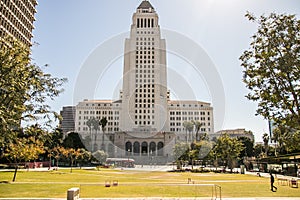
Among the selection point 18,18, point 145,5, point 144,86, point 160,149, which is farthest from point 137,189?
point 145,5

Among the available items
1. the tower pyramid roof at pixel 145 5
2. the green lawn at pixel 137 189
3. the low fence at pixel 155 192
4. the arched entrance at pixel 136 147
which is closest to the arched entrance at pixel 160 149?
the arched entrance at pixel 136 147

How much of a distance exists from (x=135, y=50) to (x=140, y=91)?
19.6 metres

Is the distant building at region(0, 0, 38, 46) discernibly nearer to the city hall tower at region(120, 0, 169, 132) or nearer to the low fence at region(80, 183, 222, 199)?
the low fence at region(80, 183, 222, 199)

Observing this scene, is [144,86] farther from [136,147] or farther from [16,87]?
[16,87]

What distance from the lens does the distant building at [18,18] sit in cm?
6228

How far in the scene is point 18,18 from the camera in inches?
2721

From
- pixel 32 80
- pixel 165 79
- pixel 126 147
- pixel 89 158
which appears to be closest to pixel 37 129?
pixel 32 80

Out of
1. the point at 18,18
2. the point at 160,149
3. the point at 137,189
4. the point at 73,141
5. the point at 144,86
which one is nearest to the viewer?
the point at 137,189

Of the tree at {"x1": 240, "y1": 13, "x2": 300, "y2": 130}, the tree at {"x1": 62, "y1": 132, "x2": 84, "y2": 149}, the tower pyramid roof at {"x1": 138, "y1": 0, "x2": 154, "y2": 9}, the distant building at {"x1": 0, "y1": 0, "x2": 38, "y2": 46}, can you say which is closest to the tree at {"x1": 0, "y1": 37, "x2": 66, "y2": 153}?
the tree at {"x1": 240, "y1": 13, "x2": 300, "y2": 130}

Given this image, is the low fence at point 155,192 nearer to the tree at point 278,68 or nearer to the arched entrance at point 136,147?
the tree at point 278,68

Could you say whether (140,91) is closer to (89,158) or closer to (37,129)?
(89,158)

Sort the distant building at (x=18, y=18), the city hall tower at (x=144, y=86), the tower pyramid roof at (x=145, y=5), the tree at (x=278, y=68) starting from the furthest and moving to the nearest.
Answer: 1. the tower pyramid roof at (x=145, y=5)
2. the city hall tower at (x=144, y=86)
3. the distant building at (x=18, y=18)
4. the tree at (x=278, y=68)

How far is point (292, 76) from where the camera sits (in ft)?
47.6

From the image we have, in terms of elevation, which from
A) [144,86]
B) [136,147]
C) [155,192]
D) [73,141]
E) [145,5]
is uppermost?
[145,5]
